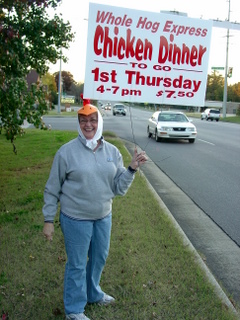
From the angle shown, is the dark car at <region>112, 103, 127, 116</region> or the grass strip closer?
the grass strip

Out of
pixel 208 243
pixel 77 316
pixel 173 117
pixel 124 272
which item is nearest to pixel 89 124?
pixel 77 316

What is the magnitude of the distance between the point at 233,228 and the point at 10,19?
4949 millimetres

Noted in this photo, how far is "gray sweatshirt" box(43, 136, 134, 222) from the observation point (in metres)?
3.11

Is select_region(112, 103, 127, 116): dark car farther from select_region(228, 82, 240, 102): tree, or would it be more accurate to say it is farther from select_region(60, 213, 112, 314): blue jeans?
select_region(60, 213, 112, 314): blue jeans

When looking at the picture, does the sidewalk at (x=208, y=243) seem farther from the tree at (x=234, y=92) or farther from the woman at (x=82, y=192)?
the tree at (x=234, y=92)

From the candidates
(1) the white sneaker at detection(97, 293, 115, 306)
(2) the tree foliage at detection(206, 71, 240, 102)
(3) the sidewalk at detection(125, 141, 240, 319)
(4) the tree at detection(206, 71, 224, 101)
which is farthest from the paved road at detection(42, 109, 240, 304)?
(4) the tree at detection(206, 71, 224, 101)

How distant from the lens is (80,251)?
3182 millimetres

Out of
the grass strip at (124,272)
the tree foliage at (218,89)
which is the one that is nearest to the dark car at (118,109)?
the tree foliage at (218,89)

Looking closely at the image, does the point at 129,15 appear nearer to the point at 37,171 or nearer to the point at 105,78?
the point at 105,78

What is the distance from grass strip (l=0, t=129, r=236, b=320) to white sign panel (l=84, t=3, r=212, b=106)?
5.50 feet

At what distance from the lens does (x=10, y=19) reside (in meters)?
6.87

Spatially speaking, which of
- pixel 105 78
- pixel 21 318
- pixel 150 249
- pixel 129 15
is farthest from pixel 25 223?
pixel 129 15

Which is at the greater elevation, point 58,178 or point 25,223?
point 58,178

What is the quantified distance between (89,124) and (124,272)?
1671 mm
